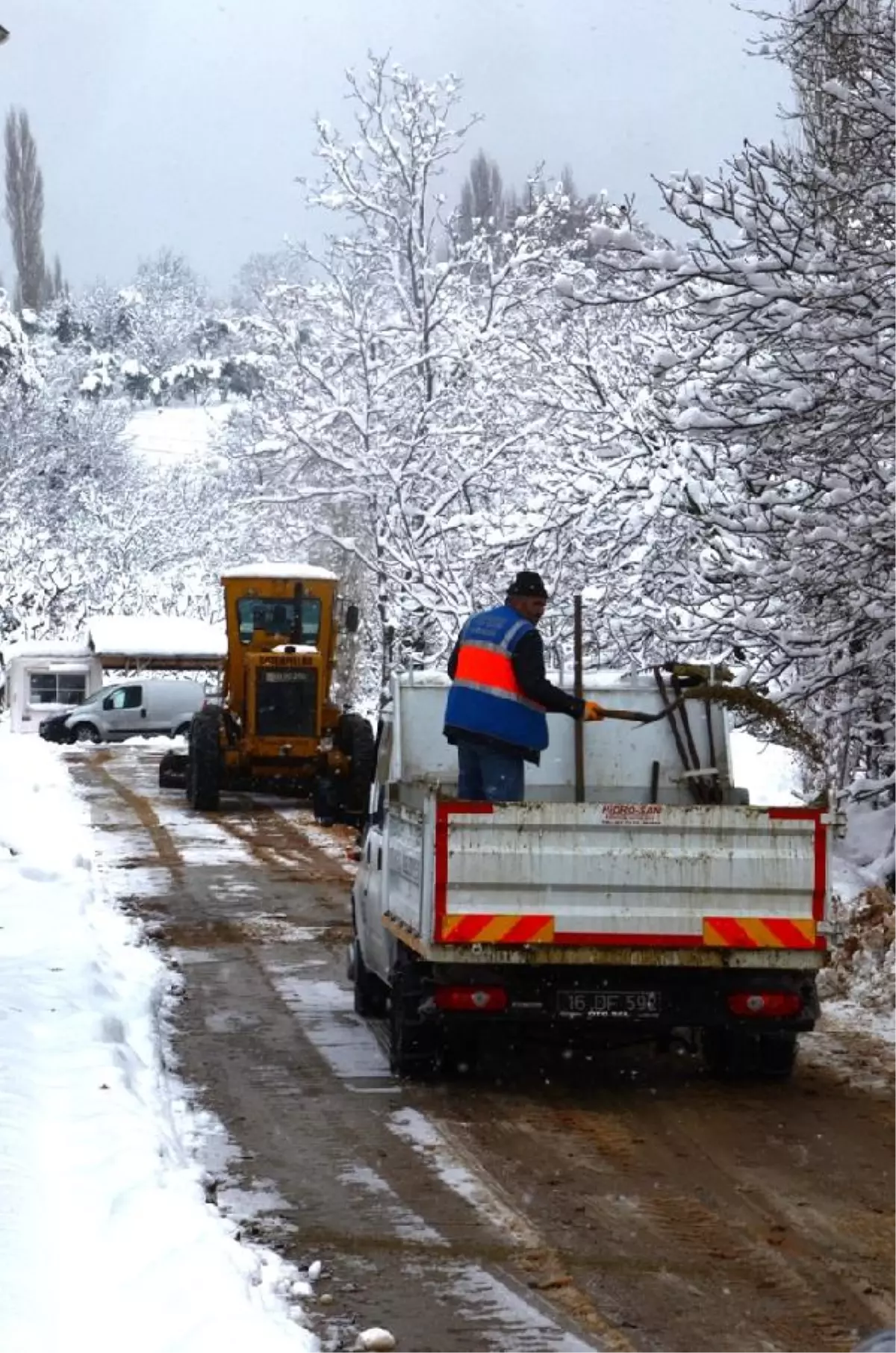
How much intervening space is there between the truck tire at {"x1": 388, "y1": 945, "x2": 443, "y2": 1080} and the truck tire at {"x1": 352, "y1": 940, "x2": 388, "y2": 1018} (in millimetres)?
1507

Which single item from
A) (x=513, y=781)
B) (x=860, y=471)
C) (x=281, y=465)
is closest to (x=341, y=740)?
(x=281, y=465)

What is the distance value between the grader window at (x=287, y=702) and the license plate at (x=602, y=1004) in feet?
55.9

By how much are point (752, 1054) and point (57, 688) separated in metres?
47.1

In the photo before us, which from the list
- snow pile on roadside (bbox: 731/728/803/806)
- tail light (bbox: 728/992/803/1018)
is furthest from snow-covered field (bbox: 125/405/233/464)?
tail light (bbox: 728/992/803/1018)

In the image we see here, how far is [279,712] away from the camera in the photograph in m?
25.7

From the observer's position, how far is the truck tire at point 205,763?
24.6 meters

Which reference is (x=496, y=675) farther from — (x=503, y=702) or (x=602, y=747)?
(x=602, y=747)

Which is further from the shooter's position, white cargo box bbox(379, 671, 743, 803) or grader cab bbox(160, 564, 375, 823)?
grader cab bbox(160, 564, 375, 823)

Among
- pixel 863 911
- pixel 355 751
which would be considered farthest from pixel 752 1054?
pixel 355 751

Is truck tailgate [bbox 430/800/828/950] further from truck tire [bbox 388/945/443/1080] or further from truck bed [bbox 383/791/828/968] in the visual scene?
truck tire [bbox 388/945/443/1080]

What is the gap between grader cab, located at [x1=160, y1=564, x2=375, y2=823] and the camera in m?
24.6

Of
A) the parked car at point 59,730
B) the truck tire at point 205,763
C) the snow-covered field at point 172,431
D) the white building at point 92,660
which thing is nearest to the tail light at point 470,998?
the truck tire at point 205,763

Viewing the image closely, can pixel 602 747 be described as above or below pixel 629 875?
above

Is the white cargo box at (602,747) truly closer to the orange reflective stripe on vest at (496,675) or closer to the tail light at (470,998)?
the orange reflective stripe on vest at (496,675)
